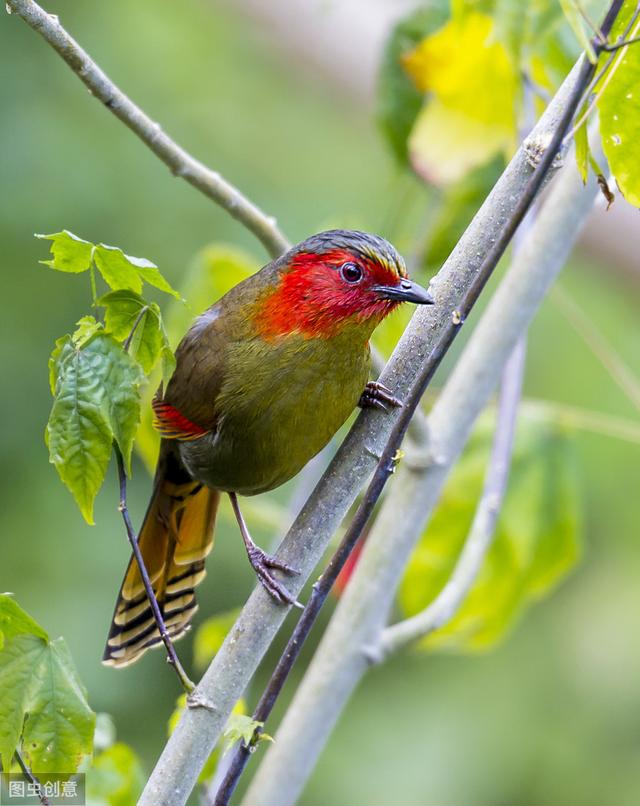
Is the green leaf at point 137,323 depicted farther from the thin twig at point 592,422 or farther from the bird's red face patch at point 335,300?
the thin twig at point 592,422

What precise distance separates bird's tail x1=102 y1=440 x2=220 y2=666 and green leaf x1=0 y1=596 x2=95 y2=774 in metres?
0.72

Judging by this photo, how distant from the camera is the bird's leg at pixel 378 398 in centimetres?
193

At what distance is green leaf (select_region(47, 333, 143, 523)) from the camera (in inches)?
66.6

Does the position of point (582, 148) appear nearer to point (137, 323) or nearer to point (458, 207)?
point (137, 323)

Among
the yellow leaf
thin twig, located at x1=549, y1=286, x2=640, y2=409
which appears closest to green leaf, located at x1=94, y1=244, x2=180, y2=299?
thin twig, located at x1=549, y1=286, x2=640, y2=409

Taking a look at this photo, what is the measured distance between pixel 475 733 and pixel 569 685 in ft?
1.57

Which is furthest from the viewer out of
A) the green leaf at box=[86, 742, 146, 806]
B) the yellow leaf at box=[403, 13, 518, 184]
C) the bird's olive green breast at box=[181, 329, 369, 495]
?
the yellow leaf at box=[403, 13, 518, 184]

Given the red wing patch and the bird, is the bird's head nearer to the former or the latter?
the bird

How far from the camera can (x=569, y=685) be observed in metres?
5.20

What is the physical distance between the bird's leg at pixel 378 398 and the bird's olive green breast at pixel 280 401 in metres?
0.14

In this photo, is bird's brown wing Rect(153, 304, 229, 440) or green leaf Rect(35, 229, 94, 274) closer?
green leaf Rect(35, 229, 94, 274)

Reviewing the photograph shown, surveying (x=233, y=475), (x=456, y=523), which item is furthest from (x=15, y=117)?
(x=233, y=475)

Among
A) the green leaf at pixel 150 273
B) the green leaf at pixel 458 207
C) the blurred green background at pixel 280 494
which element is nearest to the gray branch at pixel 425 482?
the green leaf at pixel 458 207

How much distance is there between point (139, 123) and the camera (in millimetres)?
2154
